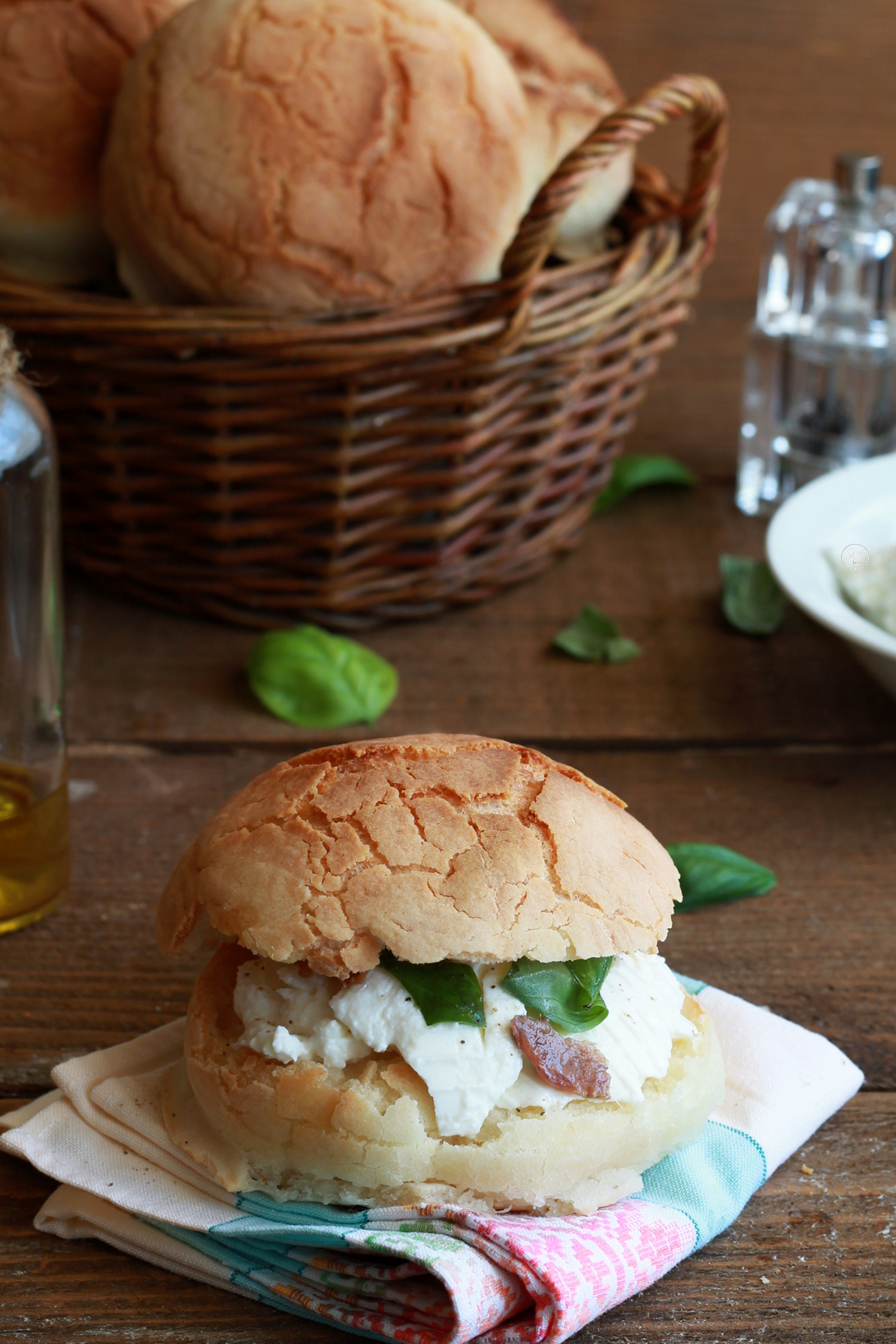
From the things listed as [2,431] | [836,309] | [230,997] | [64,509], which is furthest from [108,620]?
[836,309]

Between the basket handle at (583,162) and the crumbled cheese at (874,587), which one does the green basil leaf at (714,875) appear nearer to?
the crumbled cheese at (874,587)

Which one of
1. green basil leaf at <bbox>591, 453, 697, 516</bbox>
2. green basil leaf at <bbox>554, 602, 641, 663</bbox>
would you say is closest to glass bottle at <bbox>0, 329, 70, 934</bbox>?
green basil leaf at <bbox>554, 602, 641, 663</bbox>

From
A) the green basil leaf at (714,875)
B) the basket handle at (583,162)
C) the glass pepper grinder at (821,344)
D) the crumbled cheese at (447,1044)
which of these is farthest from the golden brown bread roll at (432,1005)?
the glass pepper grinder at (821,344)

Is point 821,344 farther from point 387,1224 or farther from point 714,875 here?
point 387,1224

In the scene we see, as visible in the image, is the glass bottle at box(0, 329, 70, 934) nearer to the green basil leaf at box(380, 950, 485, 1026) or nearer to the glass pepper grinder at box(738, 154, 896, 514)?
the green basil leaf at box(380, 950, 485, 1026)

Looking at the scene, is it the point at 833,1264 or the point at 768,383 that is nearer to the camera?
the point at 833,1264

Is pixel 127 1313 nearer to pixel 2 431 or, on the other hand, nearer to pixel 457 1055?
pixel 457 1055

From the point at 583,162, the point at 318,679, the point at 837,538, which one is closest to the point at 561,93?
the point at 583,162
